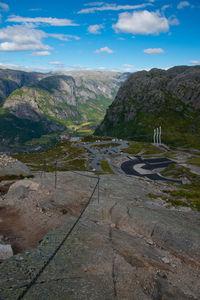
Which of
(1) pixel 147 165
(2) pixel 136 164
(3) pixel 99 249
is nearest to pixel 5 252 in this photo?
→ (3) pixel 99 249

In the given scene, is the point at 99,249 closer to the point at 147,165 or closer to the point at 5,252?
the point at 5,252

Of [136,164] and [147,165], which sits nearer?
[147,165]

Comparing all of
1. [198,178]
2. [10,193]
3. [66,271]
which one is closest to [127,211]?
[66,271]

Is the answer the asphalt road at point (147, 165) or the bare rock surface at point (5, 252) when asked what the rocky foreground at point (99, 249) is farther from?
the asphalt road at point (147, 165)

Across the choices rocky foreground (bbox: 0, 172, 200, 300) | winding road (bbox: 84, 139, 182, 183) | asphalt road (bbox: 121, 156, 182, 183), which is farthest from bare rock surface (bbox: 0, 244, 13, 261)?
asphalt road (bbox: 121, 156, 182, 183)

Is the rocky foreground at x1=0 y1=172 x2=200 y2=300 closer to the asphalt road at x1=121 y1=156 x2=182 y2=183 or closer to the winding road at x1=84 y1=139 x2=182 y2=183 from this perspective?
the asphalt road at x1=121 y1=156 x2=182 y2=183

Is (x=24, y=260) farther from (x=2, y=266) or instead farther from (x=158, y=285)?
(x=158, y=285)

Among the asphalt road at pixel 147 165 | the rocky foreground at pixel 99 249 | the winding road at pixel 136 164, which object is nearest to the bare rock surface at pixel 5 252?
the rocky foreground at pixel 99 249

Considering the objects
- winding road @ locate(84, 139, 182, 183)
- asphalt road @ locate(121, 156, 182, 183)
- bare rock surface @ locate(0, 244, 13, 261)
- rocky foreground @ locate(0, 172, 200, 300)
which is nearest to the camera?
rocky foreground @ locate(0, 172, 200, 300)

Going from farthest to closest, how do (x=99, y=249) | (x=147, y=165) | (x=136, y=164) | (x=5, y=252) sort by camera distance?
(x=136, y=164) < (x=147, y=165) < (x=99, y=249) < (x=5, y=252)
